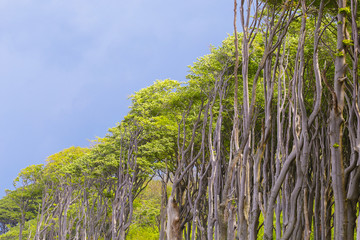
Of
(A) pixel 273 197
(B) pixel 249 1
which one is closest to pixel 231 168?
(A) pixel 273 197

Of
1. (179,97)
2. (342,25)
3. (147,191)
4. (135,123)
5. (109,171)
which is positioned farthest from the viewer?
(147,191)

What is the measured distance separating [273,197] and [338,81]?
2.29 m

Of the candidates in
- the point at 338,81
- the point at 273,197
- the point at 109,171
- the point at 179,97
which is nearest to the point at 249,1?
the point at 338,81

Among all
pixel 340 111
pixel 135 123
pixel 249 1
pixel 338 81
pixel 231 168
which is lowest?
pixel 231 168

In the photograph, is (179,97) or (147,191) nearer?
(179,97)

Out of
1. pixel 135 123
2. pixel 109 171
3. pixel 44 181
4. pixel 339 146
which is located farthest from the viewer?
pixel 44 181

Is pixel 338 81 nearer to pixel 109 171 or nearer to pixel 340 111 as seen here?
pixel 340 111

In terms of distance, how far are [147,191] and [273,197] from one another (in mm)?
31340

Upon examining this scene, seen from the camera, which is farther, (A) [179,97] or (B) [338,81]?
(A) [179,97]

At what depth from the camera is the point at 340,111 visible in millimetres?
6004

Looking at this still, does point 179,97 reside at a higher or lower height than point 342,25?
higher

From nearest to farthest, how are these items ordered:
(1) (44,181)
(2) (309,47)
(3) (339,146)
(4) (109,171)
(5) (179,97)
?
(3) (339,146)
(2) (309,47)
(5) (179,97)
(4) (109,171)
(1) (44,181)

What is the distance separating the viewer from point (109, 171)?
2281 centimetres

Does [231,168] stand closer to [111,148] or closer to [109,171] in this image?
[111,148]
